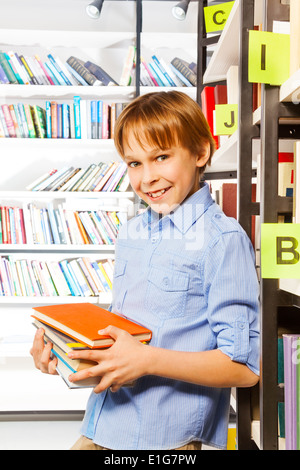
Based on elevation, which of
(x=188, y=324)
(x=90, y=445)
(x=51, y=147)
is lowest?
(x=90, y=445)

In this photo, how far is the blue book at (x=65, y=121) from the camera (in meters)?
2.88

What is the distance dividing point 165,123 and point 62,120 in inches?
81.8

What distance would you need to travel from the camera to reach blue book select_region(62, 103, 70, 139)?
288 cm

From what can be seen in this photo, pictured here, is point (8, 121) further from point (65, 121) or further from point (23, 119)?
point (65, 121)

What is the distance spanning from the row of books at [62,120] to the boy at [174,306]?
1.92 m

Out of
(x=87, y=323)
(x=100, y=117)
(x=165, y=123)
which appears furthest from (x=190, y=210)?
(x=100, y=117)

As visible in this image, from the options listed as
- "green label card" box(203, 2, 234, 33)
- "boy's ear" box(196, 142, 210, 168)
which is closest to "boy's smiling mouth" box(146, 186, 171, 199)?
"boy's ear" box(196, 142, 210, 168)

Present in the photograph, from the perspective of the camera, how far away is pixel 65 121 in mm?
2893

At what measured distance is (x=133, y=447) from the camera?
0.86 meters

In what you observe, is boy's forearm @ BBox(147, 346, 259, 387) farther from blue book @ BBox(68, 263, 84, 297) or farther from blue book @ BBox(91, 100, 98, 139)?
blue book @ BBox(91, 100, 98, 139)

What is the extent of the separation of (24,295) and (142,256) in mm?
2019

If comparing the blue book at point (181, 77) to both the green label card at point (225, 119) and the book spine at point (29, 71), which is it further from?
the green label card at point (225, 119)

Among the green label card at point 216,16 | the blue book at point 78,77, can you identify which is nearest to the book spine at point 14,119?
the blue book at point 78,77
